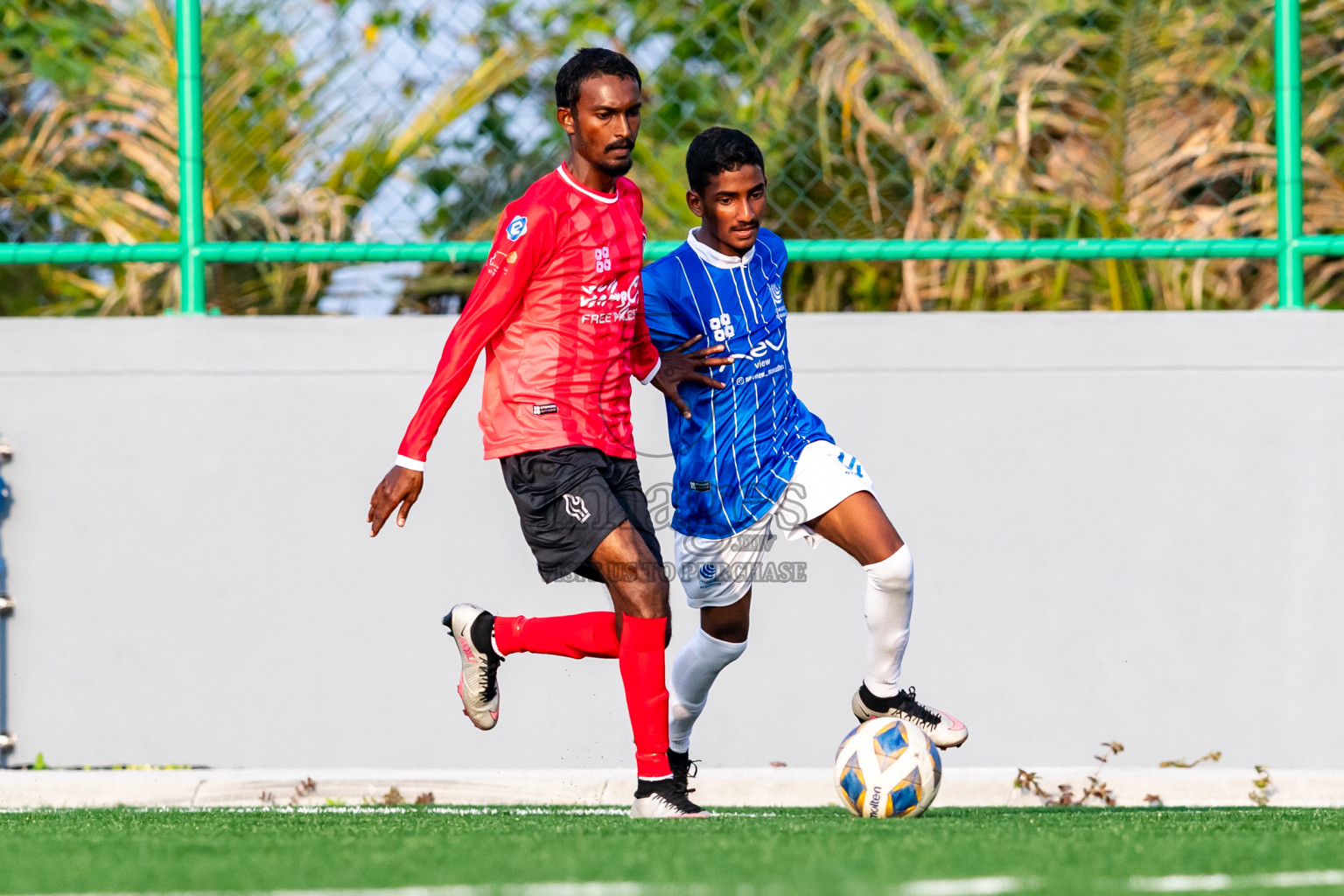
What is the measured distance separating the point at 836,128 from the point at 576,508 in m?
2.81

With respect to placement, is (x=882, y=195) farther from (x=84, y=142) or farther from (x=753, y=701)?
(x=84, y=142)

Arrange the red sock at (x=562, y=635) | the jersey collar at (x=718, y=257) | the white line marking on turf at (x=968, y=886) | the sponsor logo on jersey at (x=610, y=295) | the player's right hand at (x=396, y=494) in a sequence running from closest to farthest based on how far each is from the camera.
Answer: the white line marking on turf at (x=968, y=886), the player's right hand at (x=396, y=494), the sponsor logo on jersey at (x=610, y=295), the red sock at (x=562, y=635), the jersey collar at (x=718, y=257)

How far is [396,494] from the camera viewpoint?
14.8 feet

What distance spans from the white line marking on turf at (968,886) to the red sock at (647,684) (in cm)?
156

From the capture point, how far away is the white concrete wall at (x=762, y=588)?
20.8ft

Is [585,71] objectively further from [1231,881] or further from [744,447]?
[1231,881]

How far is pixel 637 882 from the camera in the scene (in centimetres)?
319

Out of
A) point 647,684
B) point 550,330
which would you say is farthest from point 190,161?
point 647,684

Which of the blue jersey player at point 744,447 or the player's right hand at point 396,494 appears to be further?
the blue jersey player at point 744,447

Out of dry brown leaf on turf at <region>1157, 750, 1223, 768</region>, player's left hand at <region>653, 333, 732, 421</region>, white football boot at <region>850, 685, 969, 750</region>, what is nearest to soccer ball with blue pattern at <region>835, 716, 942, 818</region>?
white football boot at <region>850, 685, 969, 750</region>

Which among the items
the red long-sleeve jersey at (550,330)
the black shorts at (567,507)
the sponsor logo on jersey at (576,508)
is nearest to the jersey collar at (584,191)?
the red long-sleeve jersey at (550,330)

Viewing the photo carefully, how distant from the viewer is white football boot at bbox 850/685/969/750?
4.91 m

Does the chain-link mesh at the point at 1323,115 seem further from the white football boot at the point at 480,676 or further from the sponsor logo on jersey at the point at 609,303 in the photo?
the white football boot at the point at 480,676

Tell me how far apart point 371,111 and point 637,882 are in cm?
417
